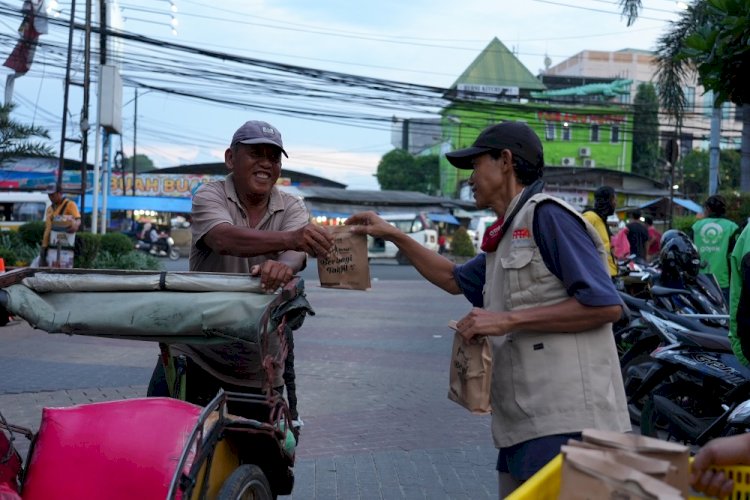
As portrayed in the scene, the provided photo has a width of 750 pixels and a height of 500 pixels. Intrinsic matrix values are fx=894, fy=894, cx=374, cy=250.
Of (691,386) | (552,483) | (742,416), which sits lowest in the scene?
(691,386)

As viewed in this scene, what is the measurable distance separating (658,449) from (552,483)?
318mm

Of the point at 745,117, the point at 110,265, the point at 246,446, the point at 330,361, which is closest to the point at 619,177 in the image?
the point at 745,117

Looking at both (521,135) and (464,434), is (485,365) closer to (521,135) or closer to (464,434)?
(521,135)

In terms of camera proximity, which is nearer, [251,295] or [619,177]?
[251,295]

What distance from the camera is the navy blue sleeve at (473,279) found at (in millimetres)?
3299

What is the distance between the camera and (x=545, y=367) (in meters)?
2.75

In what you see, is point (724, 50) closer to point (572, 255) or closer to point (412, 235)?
point (572, 255)

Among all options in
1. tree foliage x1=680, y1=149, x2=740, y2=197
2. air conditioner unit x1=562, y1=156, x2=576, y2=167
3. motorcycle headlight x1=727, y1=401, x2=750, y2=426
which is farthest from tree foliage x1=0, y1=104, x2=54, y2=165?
air conditioner unit x1=562, y1=156, x2=576, y2=167

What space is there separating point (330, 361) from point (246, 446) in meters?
6.48

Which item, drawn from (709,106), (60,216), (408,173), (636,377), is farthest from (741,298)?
(408,173)

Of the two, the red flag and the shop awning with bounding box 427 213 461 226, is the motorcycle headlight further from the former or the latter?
the shop awning with bounding box 427 213 461 226

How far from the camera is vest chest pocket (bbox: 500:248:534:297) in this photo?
2773 millimetres

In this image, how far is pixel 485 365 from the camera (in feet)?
9.07

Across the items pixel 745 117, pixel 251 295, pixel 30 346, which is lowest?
pixel 30 346
